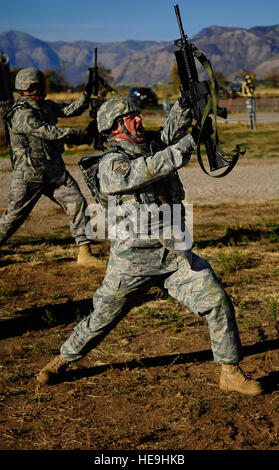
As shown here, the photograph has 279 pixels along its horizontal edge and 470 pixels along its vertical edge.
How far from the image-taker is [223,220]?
Answer: 893 centimetres

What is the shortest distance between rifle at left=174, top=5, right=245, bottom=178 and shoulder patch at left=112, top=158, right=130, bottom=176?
430 millimetres

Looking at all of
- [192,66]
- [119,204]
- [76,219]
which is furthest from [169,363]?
[76,219]

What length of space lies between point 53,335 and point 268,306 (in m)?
1.97

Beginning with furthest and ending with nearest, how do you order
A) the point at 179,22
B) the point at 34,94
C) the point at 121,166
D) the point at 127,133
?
the point at 34,94 < the point at 179,22 < the point at 127,133 < the point at 121,166

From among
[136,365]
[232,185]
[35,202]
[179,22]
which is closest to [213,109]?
[179,22]

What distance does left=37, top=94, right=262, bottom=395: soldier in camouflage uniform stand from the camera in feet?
11.3

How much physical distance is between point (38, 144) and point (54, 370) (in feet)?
10.6

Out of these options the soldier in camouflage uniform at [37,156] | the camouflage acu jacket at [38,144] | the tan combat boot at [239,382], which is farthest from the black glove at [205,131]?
the camouflage acu jacket at [38,144]

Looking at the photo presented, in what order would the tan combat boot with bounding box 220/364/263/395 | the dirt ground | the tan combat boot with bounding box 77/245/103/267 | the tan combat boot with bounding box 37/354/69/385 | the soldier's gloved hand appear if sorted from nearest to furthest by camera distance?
the dirt ground < the tan combat boot with bounding box 220/364/263/395 < the tan combat boot with bounding box 37/354/69/385 < the soldier's gloved hand < the tan combat boot with bounding box 77/245/103/267

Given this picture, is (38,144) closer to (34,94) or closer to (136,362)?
(34,94)

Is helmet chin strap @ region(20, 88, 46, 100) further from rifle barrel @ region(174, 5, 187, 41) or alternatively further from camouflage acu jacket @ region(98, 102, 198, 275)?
camouflage acu jacket @ region(98, 102, 198, 275)

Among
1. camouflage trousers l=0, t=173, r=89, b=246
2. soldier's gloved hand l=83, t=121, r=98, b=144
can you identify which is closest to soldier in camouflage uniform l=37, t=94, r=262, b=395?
soldier's gloved hand l=83, t=121, r=98, b=144

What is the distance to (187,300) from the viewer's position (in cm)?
355
